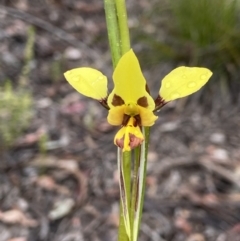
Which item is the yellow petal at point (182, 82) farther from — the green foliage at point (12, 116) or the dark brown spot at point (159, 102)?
the green foliage at point (12, 116)

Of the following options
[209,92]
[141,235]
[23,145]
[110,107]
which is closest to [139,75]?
[110,107]

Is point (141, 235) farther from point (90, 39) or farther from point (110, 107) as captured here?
point (90, 39)

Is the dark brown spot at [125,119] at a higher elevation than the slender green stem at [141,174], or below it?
higher

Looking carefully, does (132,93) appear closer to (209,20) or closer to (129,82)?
(129,82)

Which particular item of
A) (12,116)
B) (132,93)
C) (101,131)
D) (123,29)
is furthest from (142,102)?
(101,131)

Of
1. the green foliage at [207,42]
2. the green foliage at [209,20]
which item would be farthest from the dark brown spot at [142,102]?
the green foliage at [209,20]
